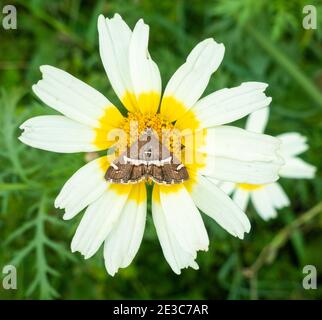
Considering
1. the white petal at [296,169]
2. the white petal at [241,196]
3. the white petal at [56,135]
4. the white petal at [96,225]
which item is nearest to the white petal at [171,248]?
the white petal at [96,225]

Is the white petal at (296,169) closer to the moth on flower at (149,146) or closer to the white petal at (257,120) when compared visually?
the white petal at (257,120)

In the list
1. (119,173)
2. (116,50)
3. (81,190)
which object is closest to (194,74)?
(116,50)

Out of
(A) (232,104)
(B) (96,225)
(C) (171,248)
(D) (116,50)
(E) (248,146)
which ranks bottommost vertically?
(C) (171,248)

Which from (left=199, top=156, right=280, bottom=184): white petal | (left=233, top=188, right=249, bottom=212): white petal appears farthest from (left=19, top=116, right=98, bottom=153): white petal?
(left=233, top=188, right=249, bottom=212): white petal

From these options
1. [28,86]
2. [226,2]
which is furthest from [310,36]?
[28,86]

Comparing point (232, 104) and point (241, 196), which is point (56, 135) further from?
point (241, 196)

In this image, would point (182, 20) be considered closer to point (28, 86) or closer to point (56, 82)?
point (28, 86)
